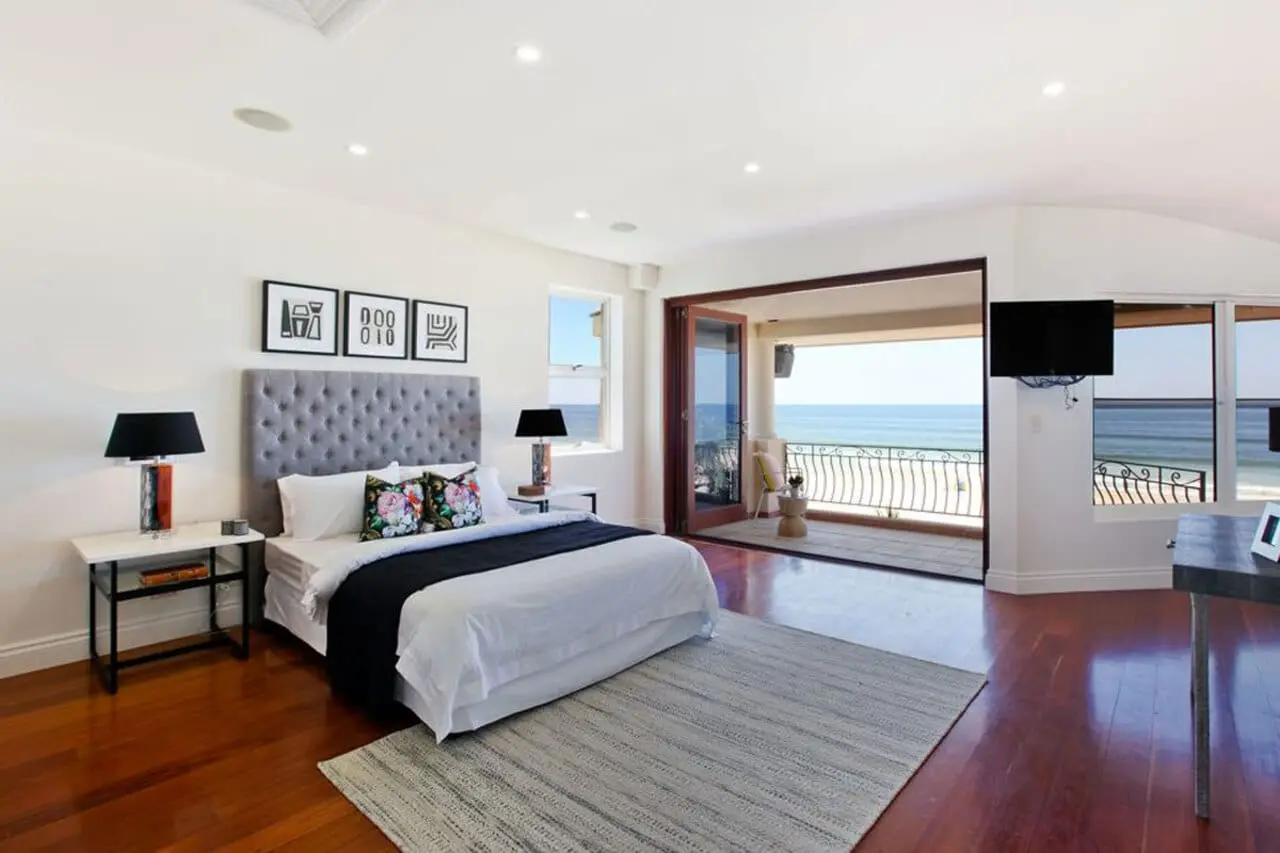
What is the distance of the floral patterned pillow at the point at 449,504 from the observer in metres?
3.77

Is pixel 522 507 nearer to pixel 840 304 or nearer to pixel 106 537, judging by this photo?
pixel 106 537

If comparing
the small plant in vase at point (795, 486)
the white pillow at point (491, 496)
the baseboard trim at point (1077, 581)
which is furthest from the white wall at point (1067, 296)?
the white pillow at point (491, 496)

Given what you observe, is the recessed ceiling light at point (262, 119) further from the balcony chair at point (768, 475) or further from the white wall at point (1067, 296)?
the balcony chair at point (768, 475)

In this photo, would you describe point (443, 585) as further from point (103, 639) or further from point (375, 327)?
point (375, 327)

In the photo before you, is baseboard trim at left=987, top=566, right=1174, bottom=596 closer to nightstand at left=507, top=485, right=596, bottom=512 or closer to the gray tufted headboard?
nightstand at left=507, top=485, right=596, bottom=512

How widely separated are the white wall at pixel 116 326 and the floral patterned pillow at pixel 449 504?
3.49 ft

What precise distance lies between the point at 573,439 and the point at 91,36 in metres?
4.18

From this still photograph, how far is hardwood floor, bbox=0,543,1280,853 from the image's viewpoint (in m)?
1.95

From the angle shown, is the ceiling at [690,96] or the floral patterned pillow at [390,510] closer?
the ceiling at [690,96]

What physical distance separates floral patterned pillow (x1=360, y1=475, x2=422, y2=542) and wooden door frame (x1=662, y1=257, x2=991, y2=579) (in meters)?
3.03

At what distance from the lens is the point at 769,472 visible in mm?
7441

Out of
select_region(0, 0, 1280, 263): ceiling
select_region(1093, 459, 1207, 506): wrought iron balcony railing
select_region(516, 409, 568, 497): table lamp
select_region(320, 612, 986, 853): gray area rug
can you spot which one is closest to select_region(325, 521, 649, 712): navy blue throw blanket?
select_region(320, 612, 986, 853): gray area rug

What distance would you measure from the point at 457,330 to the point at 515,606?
2.75 meters

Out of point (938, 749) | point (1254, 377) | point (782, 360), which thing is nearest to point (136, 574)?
point (938, 749)
